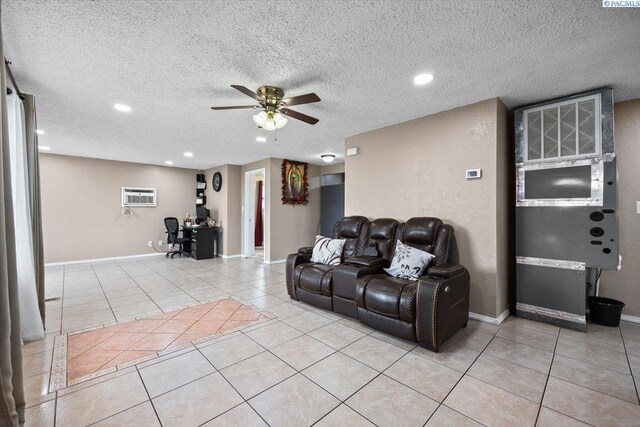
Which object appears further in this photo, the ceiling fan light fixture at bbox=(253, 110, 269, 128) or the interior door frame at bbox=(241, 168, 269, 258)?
the interior door frame at bbox=(241, 168, 269, 258)

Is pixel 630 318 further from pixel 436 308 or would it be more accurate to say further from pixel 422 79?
pixel 422 79

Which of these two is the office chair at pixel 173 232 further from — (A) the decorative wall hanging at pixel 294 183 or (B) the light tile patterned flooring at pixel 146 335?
(B) the light tile patterned flooring at pixel 146 335

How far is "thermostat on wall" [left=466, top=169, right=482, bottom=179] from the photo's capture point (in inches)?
113

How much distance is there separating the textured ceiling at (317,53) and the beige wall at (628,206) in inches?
11.2

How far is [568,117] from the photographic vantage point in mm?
2711

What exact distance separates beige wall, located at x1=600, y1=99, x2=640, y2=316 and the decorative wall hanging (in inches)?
204

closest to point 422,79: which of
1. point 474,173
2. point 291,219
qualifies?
point 474,173

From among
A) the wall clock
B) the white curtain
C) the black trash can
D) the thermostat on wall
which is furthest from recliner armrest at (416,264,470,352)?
the wall clock

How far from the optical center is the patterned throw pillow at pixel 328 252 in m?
3.46

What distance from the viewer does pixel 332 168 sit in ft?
22.5

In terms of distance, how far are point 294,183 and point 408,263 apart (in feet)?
13.5

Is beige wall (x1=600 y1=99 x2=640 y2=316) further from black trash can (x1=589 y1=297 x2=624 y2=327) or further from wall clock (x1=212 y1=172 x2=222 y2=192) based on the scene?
wall clock (x1=212 y1=172 x2=222 y2=192)

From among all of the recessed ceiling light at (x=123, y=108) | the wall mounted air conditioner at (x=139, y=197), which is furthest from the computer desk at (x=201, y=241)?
the recessed ceiling light at (x=123, y=108)

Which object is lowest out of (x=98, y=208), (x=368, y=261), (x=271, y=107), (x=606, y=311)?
(x=606, y=311)
